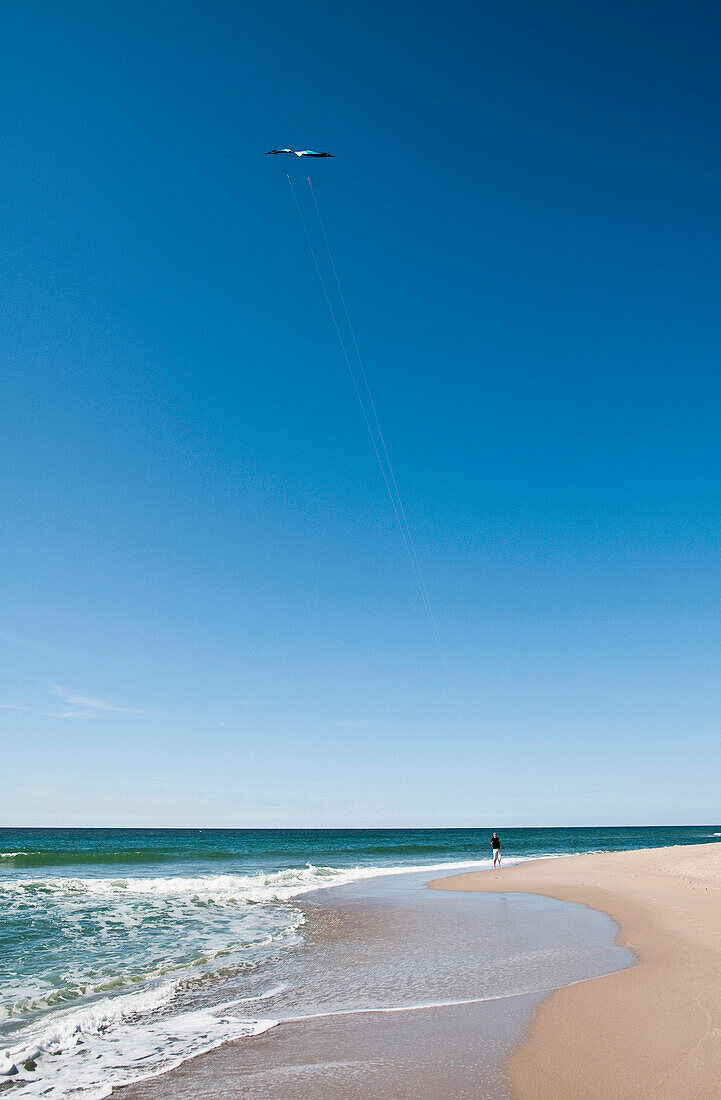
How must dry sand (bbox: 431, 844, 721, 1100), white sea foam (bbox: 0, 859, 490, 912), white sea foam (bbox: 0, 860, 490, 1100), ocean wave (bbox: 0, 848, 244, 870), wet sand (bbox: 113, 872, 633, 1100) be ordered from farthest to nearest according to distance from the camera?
ocean wave (bbox: 0, 848, 244, 870) → white sea foam (bbox: 0, 859, 490, 912) → white sea foam (bbox: 0, 860, 490, 1100) → wet sand (bbox: 113, 872, 633, 1100) → dry sand (bbox: 431, 844, 721, 1100)

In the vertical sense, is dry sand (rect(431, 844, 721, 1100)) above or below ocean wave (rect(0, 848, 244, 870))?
above

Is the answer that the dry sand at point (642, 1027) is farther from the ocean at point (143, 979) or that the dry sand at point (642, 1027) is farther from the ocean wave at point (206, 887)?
the ocean wave at point (206, 887)

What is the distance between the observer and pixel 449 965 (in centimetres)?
1144

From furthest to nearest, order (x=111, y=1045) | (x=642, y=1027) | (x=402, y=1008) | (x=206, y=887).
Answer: (x=206, y=887), (x=402, y=1008), (x=111, y=1045), (x=642, y=1027)

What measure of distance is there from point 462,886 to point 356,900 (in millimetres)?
5188

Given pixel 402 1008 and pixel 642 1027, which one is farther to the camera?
pixel 402 1008

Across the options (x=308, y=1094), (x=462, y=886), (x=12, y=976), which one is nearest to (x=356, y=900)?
(x=462, y=886)

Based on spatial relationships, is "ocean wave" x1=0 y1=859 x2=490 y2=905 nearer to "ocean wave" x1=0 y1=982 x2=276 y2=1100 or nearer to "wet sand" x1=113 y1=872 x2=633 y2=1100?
"wet sand" x1=113 y1=872 x2=633 y2=1100

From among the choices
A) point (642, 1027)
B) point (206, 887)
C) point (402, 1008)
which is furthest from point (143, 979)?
point (206, 887)

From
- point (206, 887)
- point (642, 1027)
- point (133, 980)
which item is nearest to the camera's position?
point (642, 1027)

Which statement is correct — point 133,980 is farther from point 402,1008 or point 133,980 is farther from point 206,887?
point 206,887

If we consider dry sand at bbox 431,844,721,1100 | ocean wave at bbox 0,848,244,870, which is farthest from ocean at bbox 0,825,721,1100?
ocean wave at bbox 0,848,244,870

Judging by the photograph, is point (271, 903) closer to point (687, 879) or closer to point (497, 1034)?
point (687, 879)

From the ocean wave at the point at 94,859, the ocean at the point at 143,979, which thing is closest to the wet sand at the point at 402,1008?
the ocean at the point at 143,979
